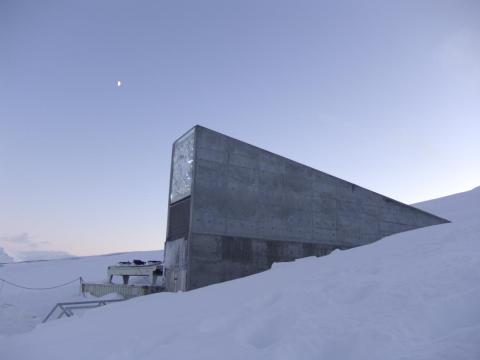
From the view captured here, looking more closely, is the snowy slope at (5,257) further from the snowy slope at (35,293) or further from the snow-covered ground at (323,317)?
the snow-covered ground at (323,317)

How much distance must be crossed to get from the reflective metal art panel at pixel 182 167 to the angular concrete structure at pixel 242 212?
0.04 m

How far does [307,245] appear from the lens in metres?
A: 18.2

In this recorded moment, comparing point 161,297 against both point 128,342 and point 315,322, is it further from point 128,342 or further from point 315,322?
point 315,322

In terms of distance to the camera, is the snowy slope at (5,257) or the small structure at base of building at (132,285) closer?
the small structure at base of building at (132,285)

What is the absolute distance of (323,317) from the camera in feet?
15.6

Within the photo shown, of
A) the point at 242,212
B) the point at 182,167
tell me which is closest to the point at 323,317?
the point at 242,212

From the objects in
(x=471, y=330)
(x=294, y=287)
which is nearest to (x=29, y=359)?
(x=294, y=287)

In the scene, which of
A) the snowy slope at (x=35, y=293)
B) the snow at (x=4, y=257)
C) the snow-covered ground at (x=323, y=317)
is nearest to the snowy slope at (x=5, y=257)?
the snow at (x=4, y=257)

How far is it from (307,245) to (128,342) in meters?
13.2

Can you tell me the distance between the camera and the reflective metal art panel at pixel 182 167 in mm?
16062

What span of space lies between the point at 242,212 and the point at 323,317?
39.0ft

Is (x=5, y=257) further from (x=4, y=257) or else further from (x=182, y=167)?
(x=182, y=167)

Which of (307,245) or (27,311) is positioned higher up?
(307,245)

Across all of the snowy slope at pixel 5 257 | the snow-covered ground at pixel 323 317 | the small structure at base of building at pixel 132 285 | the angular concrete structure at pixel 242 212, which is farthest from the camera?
the snowy slope at pixel 5 257
